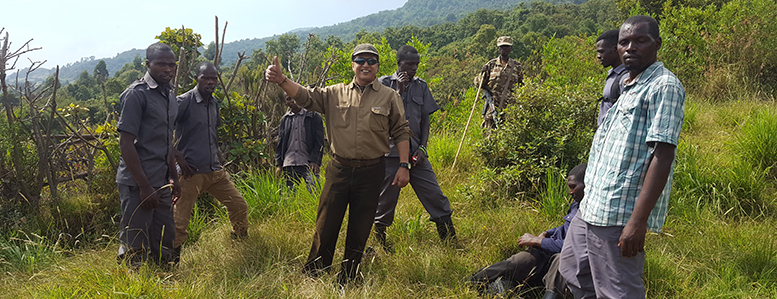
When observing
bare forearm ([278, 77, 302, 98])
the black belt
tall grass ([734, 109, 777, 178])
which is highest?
bare forearm ([278, 77, 302, 98])

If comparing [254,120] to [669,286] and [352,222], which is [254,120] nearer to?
[352,222]

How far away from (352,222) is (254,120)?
3291mm

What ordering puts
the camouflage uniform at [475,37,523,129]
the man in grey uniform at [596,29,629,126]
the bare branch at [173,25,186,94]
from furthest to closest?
the camouflage uniform at [475,37,523,129], the bare branch at [173,25,186,94], the man in grey uniform at [596,29,629,126]

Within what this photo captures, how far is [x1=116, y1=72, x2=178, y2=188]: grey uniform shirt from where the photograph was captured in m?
2.77

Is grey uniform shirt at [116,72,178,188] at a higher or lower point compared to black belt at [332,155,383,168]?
higher

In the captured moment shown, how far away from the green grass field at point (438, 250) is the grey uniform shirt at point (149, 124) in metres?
0.63

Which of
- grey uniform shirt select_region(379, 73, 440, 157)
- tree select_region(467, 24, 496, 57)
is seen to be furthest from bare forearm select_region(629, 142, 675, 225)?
tree select_region(467, 24, 496, 57)

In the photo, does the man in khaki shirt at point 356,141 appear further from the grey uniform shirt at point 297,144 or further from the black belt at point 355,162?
the grey uniform shirt at point 297,144

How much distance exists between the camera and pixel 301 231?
404 centimetres

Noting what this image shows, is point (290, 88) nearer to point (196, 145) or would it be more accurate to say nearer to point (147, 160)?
point (147, 160)

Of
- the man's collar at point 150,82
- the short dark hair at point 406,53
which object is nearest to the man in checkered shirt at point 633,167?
the short dark hair at point 406,53

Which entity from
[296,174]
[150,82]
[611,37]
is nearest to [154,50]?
[150,82]

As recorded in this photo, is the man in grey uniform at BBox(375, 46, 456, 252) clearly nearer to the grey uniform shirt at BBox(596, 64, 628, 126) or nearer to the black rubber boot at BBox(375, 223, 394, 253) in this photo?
the black rubber boot at BBox(375, 223, 394, 253)

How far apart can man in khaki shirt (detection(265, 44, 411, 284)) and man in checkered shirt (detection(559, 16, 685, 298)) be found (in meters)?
1.33
